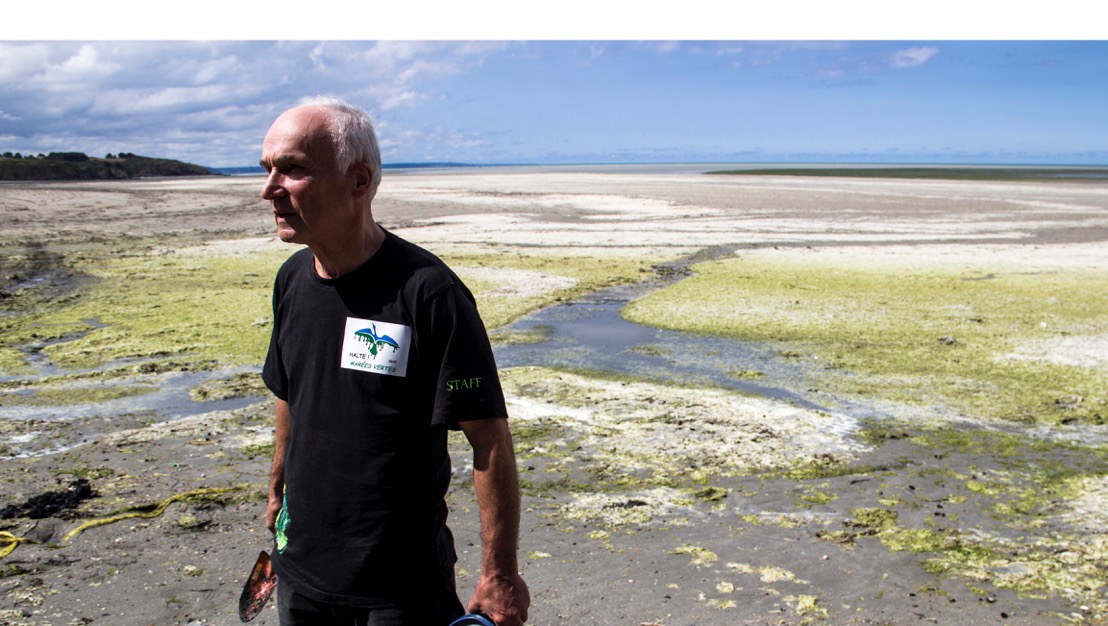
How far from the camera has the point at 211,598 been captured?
14.7 ft

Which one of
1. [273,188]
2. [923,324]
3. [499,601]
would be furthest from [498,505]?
[923,324]

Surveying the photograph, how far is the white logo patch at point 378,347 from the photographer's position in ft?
7.65

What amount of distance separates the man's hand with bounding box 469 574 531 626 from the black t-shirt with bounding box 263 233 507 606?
0.49 ft

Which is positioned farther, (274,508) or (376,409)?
(274,508)

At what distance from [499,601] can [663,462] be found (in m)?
4.37

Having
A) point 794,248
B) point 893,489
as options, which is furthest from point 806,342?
point 794,248

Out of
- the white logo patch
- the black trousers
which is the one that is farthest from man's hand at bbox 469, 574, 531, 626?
the white logo patch

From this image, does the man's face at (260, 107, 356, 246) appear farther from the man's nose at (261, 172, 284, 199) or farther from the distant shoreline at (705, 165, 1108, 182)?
the distant shoreline at (705, 165, 1108, 182)

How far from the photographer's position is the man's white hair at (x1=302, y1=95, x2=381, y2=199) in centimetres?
238

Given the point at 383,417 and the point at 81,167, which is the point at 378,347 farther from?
the point at 81,167

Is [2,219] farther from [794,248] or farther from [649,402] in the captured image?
[649,402]

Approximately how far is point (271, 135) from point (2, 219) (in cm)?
2996

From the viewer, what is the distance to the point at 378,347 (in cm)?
234

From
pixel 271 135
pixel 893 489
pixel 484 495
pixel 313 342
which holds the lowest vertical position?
pixel 893 489
